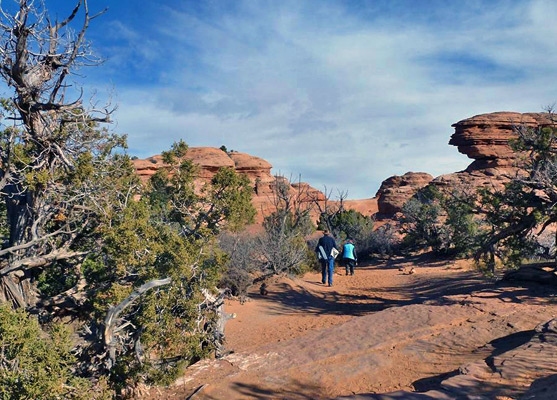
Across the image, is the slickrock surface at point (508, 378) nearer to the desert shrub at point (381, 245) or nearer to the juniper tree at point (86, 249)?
the juniper tree at point (86, 249)

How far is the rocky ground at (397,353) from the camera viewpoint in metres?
4.50

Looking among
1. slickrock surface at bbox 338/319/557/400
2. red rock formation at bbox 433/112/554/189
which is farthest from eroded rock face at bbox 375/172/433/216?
slickrock surface at bbox 338/319/557/400

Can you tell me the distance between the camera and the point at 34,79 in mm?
5699

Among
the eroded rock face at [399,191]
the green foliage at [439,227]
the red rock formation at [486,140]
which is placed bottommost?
the green foliage at [439,227]

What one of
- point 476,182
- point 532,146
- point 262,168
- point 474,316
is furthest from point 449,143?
point 474,316

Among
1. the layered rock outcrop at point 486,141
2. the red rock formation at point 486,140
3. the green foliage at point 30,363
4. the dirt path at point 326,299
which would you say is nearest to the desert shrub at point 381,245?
the dirt path at point 326,299

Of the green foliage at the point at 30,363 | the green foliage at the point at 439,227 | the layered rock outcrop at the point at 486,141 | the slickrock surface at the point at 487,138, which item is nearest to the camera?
the green foliage at the point at 30,363

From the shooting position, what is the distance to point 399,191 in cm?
3897

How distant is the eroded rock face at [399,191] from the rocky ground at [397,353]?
1103 inches

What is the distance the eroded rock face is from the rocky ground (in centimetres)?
2801

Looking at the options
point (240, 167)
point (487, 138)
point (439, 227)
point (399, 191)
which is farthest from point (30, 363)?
point (240, 167)

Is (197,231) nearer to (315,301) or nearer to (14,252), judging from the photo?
(14,252)

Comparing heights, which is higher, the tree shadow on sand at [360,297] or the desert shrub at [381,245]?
the desert shrub at [381,245]

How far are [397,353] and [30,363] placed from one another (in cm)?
449
